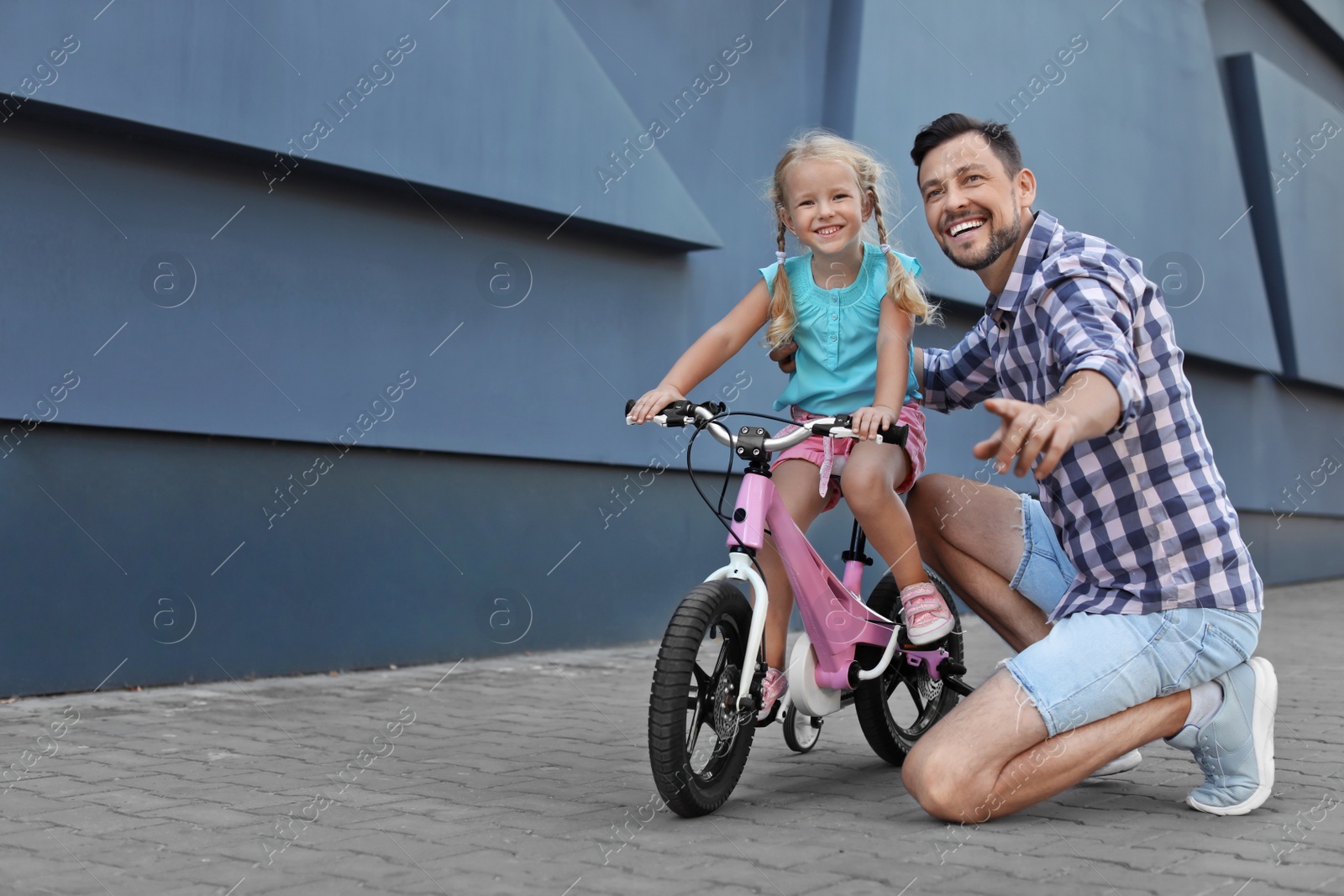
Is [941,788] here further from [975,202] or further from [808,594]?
[975,202]

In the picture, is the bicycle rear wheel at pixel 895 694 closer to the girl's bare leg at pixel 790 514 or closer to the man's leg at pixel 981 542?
the man's leg at pixel 981 542

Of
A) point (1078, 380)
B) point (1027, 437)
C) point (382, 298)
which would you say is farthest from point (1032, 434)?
point (382, 298)

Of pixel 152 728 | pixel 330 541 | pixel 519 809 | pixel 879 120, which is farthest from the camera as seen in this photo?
pixel 879 120

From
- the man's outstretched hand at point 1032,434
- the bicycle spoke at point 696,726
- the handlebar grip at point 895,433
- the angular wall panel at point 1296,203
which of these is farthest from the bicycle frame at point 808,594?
the angular wall panel at point 1296,203

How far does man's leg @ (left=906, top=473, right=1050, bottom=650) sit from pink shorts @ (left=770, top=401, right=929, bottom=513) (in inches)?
4.0

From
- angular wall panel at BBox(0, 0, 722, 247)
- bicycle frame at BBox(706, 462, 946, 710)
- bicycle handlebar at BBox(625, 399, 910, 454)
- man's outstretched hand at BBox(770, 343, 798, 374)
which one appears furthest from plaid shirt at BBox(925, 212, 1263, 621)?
angular wall panel at BBox(0, 0, 722, 247)

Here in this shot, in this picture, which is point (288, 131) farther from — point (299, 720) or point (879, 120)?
point (879, 120)

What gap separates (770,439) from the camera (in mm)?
3428

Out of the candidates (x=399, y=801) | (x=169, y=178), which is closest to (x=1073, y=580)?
(x=399, y=801)

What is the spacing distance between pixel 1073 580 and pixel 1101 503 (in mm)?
327

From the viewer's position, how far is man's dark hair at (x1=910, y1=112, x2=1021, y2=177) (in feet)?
11.7

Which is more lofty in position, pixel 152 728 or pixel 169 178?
pixel 169 178

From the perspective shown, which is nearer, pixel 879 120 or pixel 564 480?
pixel 564 480

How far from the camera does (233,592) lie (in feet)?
17.6
